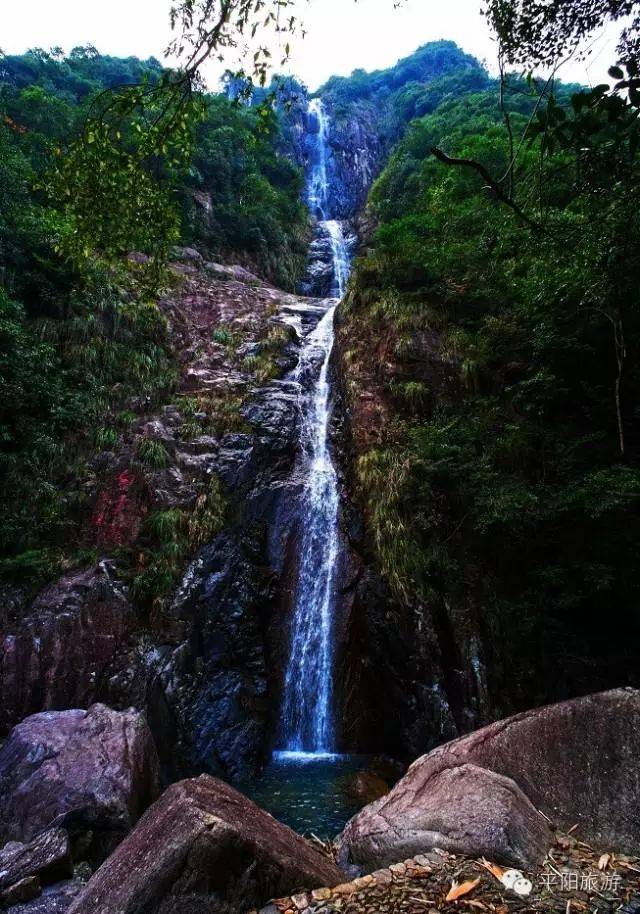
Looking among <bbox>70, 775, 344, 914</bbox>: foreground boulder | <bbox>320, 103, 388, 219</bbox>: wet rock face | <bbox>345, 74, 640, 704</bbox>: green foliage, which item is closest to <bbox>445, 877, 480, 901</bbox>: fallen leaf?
<bbox>70, 775, 344, 914</bbox>: foreground boulder

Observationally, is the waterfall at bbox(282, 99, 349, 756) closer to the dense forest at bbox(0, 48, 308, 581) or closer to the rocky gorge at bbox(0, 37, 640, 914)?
the rocky gorge at bbox(0, 37, 640, 914)

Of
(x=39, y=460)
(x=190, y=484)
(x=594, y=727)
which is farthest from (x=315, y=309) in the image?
(x=594, y=727)

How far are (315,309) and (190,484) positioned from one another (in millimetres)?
9351

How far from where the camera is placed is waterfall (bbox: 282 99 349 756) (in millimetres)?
8656

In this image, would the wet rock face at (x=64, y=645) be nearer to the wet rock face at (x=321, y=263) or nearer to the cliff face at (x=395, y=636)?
the cliff face at (x=395, y=636)

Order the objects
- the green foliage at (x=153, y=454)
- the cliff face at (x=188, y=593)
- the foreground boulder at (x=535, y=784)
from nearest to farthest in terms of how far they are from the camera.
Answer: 1. the foreground boulder at (x=535, y=784)
2. the cliff face at (x=188, y=593)
3. the green foliage at (x=153, y=454)

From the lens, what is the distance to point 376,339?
1219 cm

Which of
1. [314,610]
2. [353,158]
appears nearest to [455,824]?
[314,610]

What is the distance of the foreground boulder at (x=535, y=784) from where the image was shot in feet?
10.1

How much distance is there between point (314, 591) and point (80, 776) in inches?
208

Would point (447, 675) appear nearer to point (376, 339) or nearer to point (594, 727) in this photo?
point (594, 727)

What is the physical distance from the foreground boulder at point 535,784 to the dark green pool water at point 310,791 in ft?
8.85

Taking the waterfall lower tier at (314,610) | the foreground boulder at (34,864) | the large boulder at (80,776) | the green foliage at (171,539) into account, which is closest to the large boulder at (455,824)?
the foreground boulder at (34,864)

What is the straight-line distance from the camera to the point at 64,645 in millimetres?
7492
